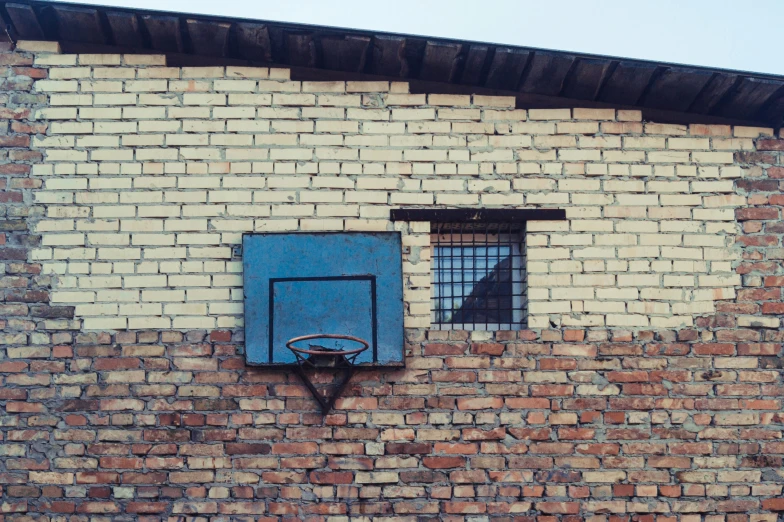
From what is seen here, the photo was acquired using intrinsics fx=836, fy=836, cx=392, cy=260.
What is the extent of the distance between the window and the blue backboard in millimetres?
377

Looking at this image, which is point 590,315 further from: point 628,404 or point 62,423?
point 62,423

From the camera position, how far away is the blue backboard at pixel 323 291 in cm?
505

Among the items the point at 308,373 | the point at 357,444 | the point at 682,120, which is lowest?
the point at 357,444

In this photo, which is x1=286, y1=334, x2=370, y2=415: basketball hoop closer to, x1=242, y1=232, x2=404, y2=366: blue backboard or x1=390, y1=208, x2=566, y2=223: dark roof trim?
x1=242, y1=232, x2=404, y2=366: blue backboard

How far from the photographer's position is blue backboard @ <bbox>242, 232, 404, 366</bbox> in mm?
5051

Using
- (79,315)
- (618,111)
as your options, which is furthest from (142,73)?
(618,111)

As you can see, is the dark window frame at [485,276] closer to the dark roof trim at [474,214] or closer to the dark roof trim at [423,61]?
the dark roof trim at [474,214]

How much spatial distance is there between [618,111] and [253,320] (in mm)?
2728

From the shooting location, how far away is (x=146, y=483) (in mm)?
4980

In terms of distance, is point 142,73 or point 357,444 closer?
point 357,444

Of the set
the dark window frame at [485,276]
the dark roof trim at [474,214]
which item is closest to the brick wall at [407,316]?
the dark roof trim at [474,214]

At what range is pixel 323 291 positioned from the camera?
5090 millimetres

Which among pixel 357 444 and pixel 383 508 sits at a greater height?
pixel 357 444

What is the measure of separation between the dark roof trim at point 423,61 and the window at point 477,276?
3.02ft
